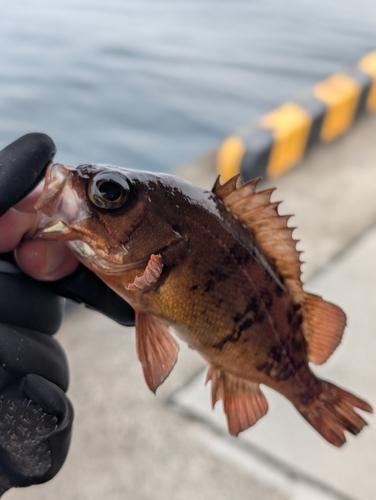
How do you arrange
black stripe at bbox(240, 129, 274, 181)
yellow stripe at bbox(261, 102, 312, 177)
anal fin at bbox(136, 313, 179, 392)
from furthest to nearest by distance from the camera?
yellow stripe at bbox(261, 102, 312, 177), black stripe at bbox(240, 129, 274, 181), anal fin at bbox(136, 313, 179, 392)

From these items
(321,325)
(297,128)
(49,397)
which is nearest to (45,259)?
(49,397)

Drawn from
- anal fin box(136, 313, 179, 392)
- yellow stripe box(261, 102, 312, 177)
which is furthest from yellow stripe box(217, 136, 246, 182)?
anal fin box(136, 313, 179, 392)

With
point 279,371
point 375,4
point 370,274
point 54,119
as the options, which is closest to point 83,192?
point 279,371

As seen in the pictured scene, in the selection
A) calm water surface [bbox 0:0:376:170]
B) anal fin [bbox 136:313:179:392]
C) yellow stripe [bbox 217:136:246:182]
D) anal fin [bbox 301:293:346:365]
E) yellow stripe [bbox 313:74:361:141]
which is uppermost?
anal fin [bbox 301:293:346:365]

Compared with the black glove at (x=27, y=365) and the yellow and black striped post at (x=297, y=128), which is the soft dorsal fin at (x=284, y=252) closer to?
the black glove at (x=27, y=365)

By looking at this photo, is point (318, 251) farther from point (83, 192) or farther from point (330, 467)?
point (83, 192)

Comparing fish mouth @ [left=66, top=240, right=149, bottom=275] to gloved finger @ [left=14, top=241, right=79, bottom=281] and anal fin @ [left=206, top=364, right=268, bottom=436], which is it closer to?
gloved finger @ [left=14, top=241, right=79, bottom=281]

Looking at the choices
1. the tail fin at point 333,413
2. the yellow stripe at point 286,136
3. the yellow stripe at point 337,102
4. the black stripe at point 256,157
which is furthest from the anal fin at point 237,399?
the yellow stripe at point 337,102
